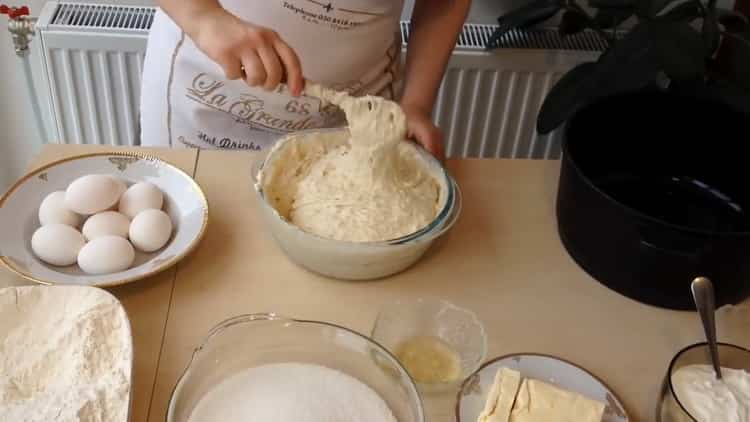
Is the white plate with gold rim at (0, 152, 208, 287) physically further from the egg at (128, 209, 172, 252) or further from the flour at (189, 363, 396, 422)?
the flour at (189, 363, 396, 422)

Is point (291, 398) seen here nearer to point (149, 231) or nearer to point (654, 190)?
point (149, 231)

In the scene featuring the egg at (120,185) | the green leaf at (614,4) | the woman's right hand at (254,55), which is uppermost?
the woman's right hand at (254,55)

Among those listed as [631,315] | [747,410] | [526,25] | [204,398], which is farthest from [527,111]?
[204,398]

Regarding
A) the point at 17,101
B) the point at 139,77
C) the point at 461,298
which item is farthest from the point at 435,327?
the point at 17,101

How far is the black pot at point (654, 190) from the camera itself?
2.80 ft

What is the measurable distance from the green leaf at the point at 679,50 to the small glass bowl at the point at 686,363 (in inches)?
28.5

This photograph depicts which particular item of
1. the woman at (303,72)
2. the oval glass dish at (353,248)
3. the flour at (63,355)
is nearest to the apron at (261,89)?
the woman at (303,72)

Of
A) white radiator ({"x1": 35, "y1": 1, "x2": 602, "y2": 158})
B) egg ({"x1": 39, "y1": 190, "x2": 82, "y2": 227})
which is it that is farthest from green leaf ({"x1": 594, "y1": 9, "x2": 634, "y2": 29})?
egg ({"x1": 39, "y1": 190, "x2": 82, "y2": 227})

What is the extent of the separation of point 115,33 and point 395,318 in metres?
1.15

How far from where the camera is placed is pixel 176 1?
0.98 metres

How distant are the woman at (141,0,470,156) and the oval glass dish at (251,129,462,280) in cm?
18

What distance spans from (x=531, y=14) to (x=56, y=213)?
3.62 feet

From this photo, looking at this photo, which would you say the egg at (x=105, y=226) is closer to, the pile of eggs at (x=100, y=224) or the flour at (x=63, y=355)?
the pile of eggs at (x=100, y=224)

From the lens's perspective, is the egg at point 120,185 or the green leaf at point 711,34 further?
the green leaf at point 711,34
